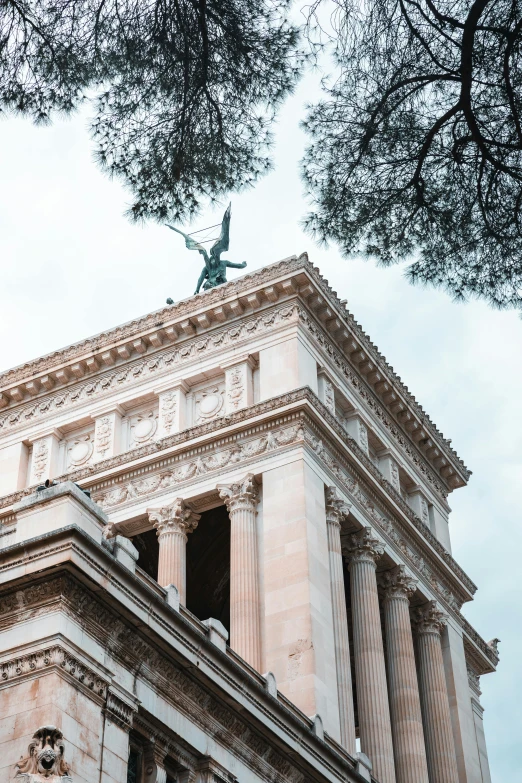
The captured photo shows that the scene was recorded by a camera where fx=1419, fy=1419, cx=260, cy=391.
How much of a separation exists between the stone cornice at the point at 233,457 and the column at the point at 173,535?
2.98ft

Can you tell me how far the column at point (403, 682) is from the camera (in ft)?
146

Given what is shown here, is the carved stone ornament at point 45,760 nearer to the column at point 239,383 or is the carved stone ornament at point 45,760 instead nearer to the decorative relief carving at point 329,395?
the column at point 239,383

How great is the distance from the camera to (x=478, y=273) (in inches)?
881

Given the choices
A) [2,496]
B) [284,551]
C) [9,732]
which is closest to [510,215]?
[9,732]

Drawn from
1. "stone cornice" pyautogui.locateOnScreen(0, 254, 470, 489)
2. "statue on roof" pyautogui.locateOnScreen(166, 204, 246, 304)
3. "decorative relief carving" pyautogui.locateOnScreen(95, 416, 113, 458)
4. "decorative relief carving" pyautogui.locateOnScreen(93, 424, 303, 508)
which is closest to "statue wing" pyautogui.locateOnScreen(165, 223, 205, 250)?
"statue on roof" pyautogui.locateOnScreen(166, 204, 246, 304)

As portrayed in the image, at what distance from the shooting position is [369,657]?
4400cm

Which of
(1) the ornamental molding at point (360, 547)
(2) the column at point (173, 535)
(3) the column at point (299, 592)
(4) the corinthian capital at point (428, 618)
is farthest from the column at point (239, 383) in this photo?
(4) the corinthian capital at point (428, 618)

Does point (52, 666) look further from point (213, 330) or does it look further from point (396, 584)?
point (396, 584)

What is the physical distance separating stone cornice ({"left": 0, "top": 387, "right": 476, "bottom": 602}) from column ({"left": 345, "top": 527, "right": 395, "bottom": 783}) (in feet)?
4.85

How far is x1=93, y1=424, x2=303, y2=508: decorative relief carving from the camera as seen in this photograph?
43.9 metres

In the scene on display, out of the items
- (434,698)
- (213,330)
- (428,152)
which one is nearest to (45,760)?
(428,152)

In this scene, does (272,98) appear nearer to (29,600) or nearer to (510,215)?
(510,215)

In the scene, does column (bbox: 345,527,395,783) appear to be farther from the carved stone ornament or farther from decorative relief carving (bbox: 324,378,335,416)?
the carved stone ornament

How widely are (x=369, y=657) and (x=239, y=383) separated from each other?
975 cm
